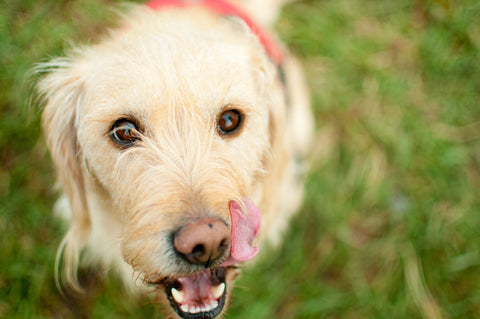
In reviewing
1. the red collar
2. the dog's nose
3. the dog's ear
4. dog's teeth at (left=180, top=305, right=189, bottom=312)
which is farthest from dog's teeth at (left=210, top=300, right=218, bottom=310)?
the red collar

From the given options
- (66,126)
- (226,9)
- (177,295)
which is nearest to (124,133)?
(66,126)

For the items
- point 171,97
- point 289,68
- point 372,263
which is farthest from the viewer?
point 372,263

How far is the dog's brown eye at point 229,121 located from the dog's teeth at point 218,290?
81 cm

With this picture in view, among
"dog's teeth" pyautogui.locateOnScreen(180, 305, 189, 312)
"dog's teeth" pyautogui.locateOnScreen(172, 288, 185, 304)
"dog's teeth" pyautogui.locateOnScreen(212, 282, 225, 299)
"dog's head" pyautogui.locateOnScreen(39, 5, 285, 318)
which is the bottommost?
"dog's teeth" pyautogui.locateOnScreen(180, 305, 189, 312)

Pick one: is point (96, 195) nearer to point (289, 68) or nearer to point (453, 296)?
point (289, 68)

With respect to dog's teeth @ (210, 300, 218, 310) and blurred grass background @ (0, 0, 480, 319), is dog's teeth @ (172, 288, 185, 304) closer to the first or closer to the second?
dog's teeth @ (210, 300, 218, 310)

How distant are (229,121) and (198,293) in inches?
35.8

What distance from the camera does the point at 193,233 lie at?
159 centimetres

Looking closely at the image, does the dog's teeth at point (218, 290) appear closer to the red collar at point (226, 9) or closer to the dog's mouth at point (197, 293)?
the dog's mouth at point (197, 293)

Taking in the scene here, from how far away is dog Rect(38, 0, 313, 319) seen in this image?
5.57 ft

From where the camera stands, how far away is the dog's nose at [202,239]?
159 cm

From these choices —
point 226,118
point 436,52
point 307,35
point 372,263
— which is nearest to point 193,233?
point 226,118

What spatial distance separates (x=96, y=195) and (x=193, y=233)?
87 cm

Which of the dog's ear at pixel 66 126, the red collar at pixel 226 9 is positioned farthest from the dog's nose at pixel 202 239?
the red collar at pixel 226 9
